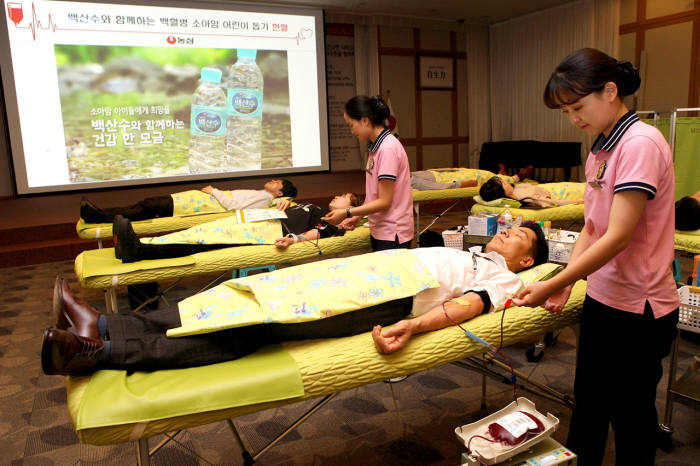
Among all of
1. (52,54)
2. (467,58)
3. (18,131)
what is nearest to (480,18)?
(467,58)

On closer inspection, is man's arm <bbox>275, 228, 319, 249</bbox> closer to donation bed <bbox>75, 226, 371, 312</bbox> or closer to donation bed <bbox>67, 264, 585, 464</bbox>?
donation bed <bbox>75, 226, 371, 312</bbox>

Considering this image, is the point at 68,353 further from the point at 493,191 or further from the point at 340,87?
the point at 340,87

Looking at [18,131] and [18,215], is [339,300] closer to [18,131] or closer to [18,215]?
[18,131]

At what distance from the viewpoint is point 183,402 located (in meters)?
1.14

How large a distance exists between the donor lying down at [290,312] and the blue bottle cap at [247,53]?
4.31m

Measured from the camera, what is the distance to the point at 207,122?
5344mm

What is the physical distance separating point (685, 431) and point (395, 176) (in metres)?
1.44

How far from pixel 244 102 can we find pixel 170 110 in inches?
30.4

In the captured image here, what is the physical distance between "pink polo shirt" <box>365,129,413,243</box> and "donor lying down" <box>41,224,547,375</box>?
2.05ft

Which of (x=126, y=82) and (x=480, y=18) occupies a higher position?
(x=480, y=18)

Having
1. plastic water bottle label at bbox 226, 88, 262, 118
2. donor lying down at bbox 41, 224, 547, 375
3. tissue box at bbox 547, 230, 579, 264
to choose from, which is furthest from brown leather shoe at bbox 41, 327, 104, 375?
plastic water bottle label at bbox 226, 88, 262, 118

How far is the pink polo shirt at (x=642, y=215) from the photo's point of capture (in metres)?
1.07

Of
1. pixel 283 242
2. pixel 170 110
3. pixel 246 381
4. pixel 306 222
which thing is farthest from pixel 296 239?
pixel 170 110

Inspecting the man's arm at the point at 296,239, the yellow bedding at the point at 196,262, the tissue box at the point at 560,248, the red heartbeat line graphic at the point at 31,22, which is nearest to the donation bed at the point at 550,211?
the tissue box at the point at 560,248
